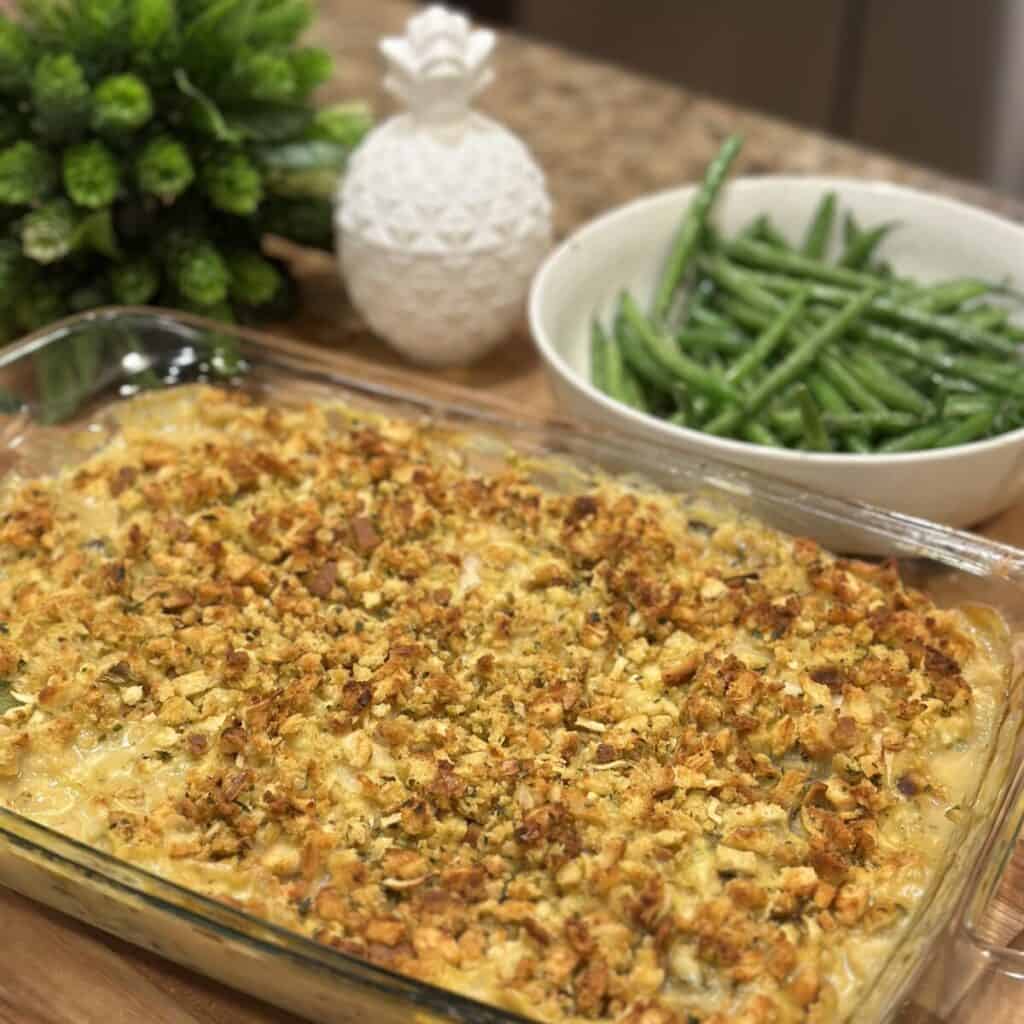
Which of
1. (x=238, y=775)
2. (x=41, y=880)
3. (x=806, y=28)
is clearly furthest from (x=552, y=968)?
(x=806, y=28)

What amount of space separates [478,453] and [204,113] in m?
0.70

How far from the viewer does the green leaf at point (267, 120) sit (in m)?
2.04

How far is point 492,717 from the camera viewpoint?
4.52ft

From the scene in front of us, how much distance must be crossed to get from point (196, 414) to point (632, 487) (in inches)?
23.9

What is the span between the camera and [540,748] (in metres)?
1.34

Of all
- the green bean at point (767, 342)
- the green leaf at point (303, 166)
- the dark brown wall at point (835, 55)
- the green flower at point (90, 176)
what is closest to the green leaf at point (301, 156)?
the green leaf at point (303, 166)

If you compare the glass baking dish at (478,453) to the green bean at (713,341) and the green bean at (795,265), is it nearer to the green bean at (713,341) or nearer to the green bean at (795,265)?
the green bean at (713,341)

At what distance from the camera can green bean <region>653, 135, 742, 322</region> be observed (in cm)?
210

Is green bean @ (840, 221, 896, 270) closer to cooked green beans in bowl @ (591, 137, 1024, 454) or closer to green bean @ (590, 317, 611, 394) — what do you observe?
cooked green beans in bowl @ (591, 137, 1024, 454)

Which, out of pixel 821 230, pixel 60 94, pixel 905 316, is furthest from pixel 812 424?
pixel 60 94

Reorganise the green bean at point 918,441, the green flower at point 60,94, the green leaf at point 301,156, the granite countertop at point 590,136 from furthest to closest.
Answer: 1. the granite countertop at point 590,136
2. the green leaf at point 301,156
3. the green flower at point 60,94
4. the green bean at point 918,441

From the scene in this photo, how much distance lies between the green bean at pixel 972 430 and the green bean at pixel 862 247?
473 mm

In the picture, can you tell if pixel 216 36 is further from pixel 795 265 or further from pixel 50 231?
pixel 795 265

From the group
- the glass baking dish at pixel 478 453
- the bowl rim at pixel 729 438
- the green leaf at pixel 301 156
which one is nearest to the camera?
the glass baking dish at pixel 478 453
